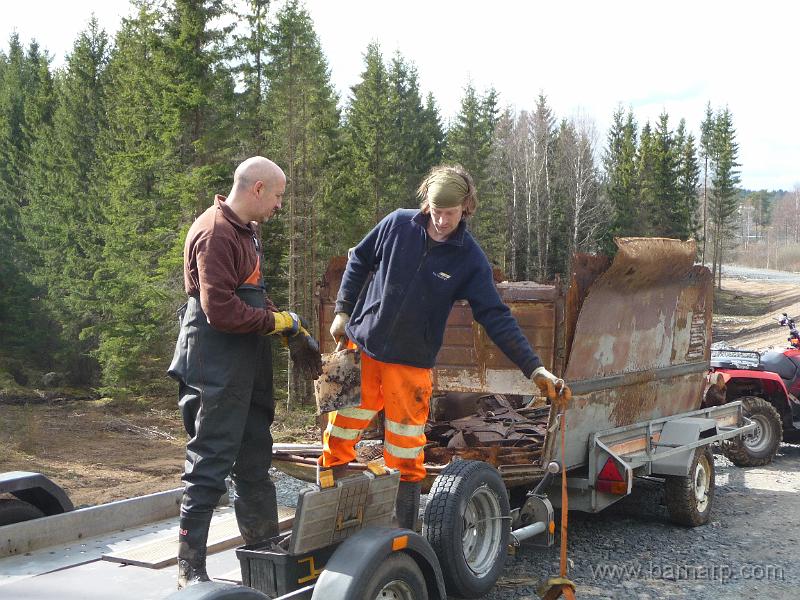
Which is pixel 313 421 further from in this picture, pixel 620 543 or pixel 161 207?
pixel 620 543

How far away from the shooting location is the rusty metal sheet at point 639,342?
5.65 m

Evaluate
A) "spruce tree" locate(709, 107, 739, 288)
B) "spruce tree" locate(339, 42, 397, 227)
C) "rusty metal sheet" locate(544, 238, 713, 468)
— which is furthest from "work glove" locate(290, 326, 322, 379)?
"spruce tree" locate(709, 107, 739, 288)

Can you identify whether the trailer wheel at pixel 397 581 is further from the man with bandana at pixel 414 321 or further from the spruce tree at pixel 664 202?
the spruce tree at pixel 664 202

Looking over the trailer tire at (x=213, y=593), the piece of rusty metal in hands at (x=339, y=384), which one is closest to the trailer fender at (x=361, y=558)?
the trailer tire at (x=213, y=593)

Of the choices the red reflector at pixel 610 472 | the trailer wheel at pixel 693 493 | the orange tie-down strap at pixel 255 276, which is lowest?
the trailer wheel at pixel 693 493

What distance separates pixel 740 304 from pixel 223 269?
56866 millimetres

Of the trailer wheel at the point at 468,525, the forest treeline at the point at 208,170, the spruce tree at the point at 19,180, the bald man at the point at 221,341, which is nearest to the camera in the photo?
the bald man at the point at 221,341

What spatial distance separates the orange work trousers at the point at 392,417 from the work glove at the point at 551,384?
0.56 metres

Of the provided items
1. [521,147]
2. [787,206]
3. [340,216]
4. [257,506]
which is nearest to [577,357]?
[257,506]

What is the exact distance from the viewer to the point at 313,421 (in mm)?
15758

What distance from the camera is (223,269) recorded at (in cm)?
331

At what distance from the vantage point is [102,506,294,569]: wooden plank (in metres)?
3.87

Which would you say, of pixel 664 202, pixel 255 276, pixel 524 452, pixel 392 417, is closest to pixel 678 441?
pixel 524 452

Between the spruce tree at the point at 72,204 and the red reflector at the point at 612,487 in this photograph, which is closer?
the red reflector at the point at 612,487
